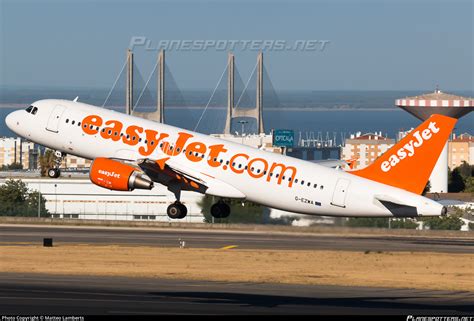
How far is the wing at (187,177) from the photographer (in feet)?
234

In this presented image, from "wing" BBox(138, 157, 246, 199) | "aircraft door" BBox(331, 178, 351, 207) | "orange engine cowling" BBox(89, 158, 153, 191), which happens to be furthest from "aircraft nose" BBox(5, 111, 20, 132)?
"aircraft door" BBox(331, 178, 351, 207)

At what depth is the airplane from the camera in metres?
69.1

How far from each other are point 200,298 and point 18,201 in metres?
69.0

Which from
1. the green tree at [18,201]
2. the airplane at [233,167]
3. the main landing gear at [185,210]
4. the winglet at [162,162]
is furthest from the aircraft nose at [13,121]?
the green tree at [18,201]

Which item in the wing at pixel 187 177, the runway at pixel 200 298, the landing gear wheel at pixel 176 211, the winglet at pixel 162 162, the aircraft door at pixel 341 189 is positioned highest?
the winglet at pixel 162 162

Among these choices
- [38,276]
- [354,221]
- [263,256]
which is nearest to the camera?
[38,276]

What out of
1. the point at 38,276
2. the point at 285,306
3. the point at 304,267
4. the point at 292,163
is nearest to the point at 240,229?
the point at 292,163

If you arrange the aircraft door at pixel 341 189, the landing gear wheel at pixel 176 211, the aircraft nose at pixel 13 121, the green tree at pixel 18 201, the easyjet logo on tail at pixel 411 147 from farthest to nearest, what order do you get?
the green tree at pixel 18 201
the aircraft nose at pixel 13 121
the landing gear wheel at pixel 176 211
the easyjet logo on tail at pixel 411 147
the aircraft door at pixel 341 189

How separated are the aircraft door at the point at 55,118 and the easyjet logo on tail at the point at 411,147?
19131 mm

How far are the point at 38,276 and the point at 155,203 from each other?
69570 millimetres

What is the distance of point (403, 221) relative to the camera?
94312 millimetres

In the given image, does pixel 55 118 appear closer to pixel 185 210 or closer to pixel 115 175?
pixel 115 175

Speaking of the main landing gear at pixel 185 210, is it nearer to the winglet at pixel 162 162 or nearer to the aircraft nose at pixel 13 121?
the winglet at pixel 162 162

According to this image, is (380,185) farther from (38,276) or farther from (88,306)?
(88,306)
